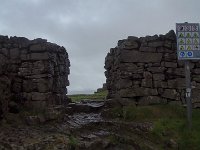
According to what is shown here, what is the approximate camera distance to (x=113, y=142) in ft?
37.6

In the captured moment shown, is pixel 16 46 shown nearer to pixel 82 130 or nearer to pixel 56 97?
pixel 56 97

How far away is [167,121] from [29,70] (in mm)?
5318

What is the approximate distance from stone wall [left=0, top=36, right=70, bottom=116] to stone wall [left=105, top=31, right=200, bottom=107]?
2597mm

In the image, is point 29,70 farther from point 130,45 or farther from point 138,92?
point 138,92

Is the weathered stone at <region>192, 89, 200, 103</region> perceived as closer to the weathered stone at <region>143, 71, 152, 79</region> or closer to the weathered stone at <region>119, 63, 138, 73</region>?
the weathered stone at <region>143, 71, 152, 79</region>

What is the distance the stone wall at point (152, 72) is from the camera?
47.7ft

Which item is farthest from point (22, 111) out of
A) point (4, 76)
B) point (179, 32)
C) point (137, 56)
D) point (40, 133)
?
point (179, 32)

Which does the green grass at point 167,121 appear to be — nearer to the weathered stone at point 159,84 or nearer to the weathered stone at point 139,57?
the weathered stone at point 159,84

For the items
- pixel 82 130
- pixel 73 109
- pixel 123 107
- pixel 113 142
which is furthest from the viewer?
pixel 73 109

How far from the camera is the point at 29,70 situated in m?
14.4

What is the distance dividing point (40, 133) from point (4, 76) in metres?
3.15

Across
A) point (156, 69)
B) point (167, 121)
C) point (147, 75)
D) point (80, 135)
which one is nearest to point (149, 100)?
point (147, 75)

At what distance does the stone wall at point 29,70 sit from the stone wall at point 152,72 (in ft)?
8.52

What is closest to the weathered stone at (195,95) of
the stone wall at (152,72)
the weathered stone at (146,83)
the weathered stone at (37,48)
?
the stone wall at (152,72)
